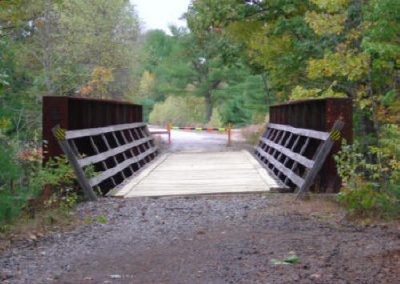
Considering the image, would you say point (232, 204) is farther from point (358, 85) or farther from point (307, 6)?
point (307, 6)

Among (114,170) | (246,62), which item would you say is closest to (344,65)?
(114,170)

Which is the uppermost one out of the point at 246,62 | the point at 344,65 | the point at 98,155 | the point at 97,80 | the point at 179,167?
the point at 246,62

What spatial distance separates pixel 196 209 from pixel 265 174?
3.94 m

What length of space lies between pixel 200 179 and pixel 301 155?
2.63 metres

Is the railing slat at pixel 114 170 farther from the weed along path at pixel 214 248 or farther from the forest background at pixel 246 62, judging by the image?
the weed along path at pixel 214 248

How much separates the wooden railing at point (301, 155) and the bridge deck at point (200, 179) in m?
0.31

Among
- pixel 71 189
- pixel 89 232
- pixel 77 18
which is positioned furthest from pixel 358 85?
pixel 77 18

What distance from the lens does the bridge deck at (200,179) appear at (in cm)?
1029

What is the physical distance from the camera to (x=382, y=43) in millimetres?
9969

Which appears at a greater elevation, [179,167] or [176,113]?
[176,113]

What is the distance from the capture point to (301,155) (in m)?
10.0

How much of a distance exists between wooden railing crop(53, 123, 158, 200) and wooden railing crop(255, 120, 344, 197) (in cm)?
307

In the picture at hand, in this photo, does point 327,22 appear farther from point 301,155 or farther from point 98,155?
point 98,155

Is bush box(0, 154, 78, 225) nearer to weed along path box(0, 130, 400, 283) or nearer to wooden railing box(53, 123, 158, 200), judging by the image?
wooden railing box(53, 123, 158, 200)
